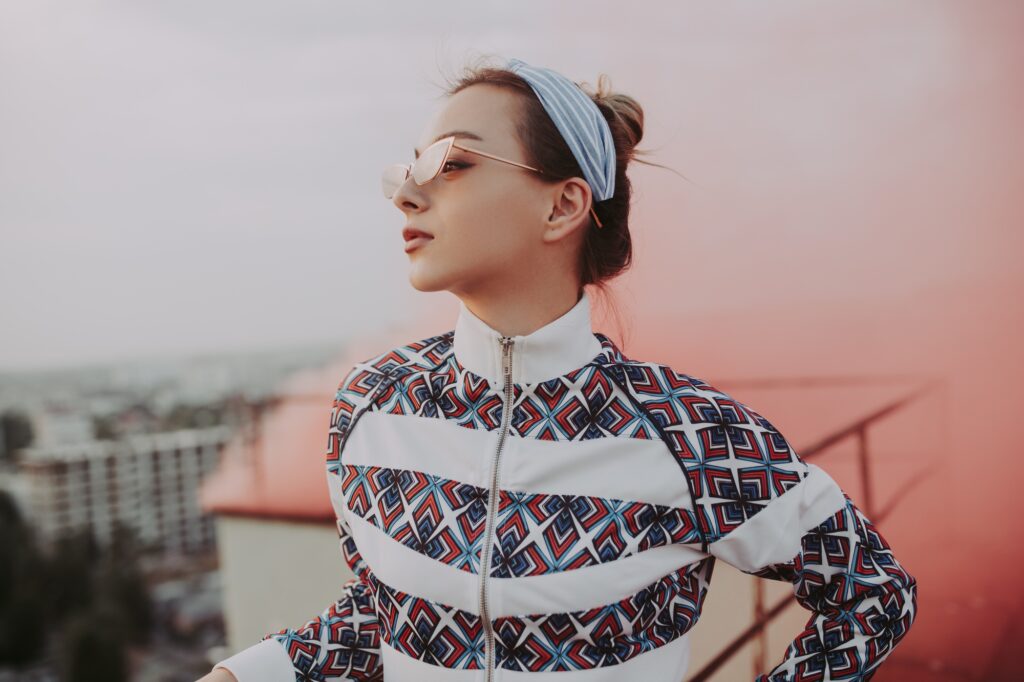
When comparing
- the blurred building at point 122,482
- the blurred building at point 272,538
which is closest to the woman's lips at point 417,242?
the blurred building at point 272,538

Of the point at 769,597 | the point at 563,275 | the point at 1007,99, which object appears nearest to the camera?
the point at 563,275

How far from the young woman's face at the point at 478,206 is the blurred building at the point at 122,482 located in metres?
44.9

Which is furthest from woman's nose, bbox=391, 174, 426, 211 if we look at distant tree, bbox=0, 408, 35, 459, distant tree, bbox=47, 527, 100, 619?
distant tree, bbox=0, 408, 35, 459

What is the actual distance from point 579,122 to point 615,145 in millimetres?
111

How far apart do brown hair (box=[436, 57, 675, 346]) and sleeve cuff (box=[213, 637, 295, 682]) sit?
663 millimetres

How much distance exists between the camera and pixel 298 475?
4691 millimetres

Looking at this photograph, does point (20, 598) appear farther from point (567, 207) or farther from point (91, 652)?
point (567, 207)

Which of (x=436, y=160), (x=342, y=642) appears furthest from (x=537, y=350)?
(x=342, y=642)

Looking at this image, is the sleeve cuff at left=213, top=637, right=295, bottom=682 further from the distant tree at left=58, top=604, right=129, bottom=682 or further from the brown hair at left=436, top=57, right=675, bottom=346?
the distant tree at left=58, top=604, right=129, bottom=682

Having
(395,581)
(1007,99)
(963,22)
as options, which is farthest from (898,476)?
(395,581)

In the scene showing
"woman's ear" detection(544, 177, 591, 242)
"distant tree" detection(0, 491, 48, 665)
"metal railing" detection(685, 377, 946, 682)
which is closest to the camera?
"woman's ear" detection(544, 177, 591, 242)

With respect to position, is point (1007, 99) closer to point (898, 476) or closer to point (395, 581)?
point (898, 476)

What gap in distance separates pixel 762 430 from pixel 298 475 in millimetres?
4069

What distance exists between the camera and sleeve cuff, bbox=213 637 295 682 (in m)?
1.03
